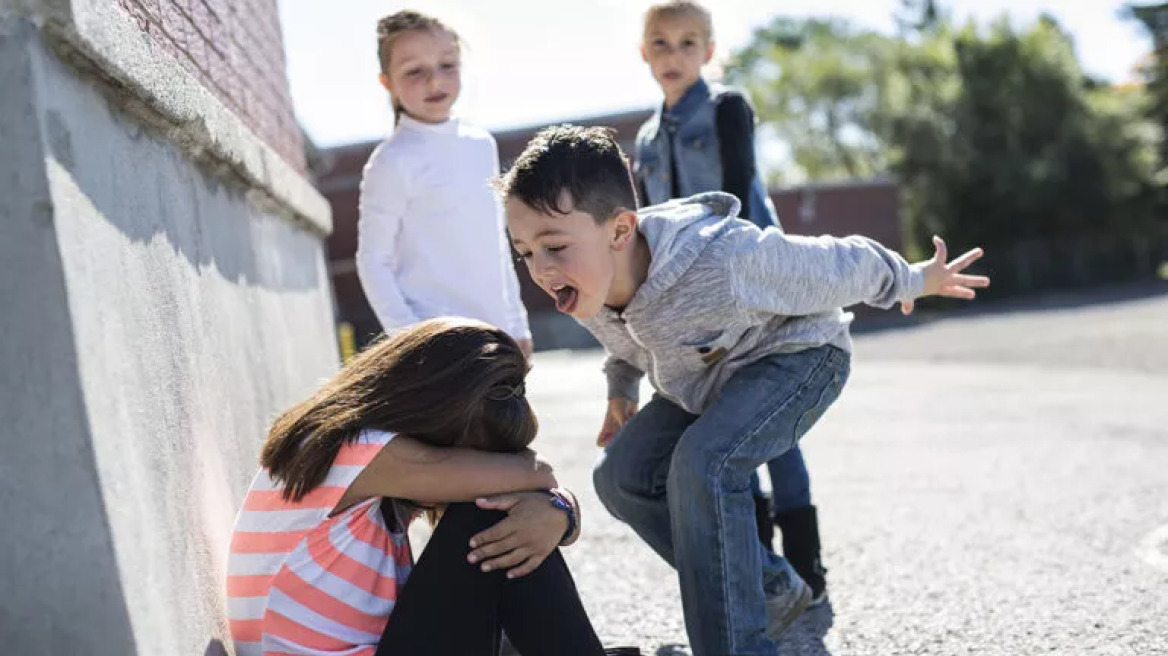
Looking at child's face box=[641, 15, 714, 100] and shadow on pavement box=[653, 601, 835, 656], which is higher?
child's face box=[641, 15, 714, 100]

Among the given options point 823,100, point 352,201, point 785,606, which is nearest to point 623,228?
point 785,606

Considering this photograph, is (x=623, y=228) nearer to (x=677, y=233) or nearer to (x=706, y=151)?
(x=677, y=233)

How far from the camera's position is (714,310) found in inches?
119

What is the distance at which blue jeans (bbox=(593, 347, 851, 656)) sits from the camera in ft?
9.05

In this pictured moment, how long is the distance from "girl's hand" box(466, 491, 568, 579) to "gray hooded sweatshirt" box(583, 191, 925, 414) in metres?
0.65

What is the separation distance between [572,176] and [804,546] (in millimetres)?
1650

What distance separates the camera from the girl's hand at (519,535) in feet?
8.14

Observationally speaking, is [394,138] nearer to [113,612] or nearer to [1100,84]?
[113,612]

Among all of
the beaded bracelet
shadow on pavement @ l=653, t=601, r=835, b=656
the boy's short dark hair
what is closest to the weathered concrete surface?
shadow on pavement @ l=653, t=601, r=835, b=656

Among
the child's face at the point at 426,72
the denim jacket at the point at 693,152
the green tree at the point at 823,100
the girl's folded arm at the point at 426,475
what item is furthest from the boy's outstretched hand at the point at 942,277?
the green tree at the point at 823,100

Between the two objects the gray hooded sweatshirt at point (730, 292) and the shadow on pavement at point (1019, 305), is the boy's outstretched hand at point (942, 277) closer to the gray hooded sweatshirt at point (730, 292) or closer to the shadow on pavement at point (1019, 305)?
the gray hooded sweatshirt at point (730, 292)

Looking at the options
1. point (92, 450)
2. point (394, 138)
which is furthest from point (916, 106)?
point (92, 450)

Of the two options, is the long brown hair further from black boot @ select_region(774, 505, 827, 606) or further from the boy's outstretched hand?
black boot @ select_region(774, 505, 827, 606)

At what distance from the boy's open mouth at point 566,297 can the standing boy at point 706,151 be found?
1241mm
